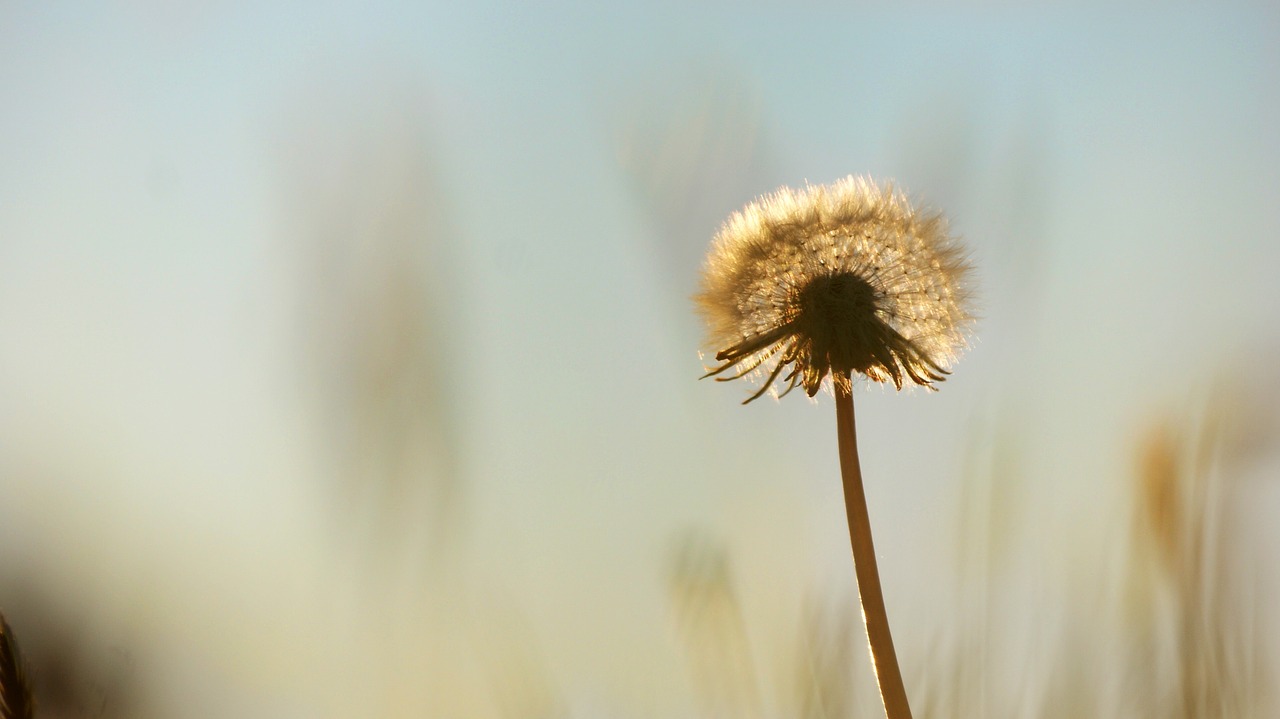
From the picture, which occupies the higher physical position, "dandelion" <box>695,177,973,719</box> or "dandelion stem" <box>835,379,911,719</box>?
"dandelion" <box>695,177,973,719</box>

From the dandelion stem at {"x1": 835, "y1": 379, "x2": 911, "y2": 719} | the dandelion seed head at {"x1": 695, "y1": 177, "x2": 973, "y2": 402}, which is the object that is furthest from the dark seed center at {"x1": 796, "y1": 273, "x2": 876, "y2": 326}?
the dandelion stem at {"x1": 835, "y1": 379, "x2": 911, "y2": 719}

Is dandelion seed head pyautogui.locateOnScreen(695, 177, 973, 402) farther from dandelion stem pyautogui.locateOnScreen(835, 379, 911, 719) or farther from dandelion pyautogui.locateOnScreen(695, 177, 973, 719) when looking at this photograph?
dandelion stem pyautogui.locateOnScreen(835, 379, 911, 719)

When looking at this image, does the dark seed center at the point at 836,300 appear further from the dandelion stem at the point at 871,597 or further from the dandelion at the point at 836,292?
the dandelion stem at the point at 871,597

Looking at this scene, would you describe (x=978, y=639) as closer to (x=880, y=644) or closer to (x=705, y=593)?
(x=705, y=593)

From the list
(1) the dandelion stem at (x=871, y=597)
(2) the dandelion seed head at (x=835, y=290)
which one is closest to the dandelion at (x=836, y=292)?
(2) the dandelion seed head at (x=835, y=290)

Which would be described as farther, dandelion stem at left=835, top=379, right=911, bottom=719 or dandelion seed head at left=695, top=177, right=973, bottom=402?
dandelion seed head at left=695, top=177, right=973, bottom=402

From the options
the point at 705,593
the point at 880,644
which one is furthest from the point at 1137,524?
the point at 880,644

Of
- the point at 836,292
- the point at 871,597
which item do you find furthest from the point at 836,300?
the point at 871,597
